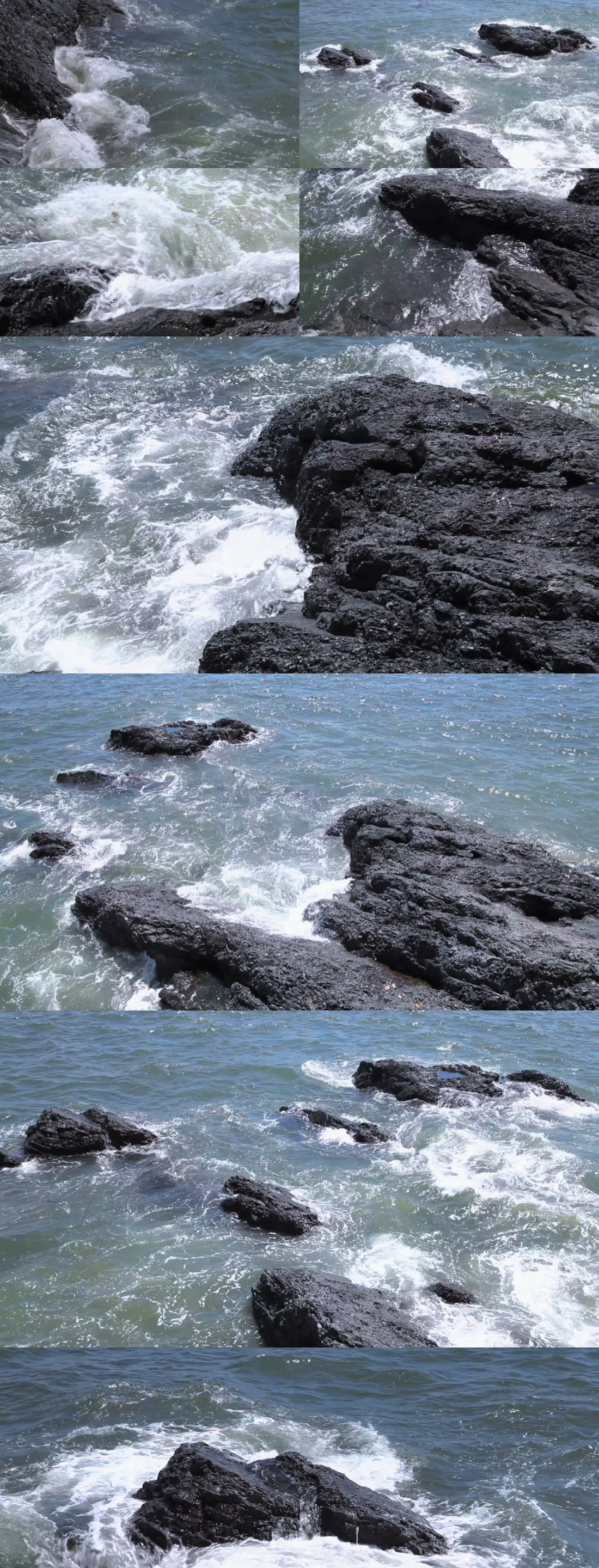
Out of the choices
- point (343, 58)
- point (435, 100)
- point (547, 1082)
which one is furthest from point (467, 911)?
point (343, 58)

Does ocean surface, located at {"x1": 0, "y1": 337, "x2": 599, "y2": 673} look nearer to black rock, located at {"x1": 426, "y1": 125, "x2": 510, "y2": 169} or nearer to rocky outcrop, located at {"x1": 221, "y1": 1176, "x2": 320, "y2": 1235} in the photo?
black rock, located at {"x1": 426, "y1": 125, "x2": 510, "y2": 169}

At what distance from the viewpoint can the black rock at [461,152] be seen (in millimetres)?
8477

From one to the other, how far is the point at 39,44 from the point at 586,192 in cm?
446

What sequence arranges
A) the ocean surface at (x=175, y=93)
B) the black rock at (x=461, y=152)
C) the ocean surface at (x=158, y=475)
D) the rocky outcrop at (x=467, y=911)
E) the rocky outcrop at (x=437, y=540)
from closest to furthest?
the rocky outcrop at (x=467, y=911), the rocky outcrop at (x=437, y=540), the ocean surface at (x=158, y=475), the ocean surface at (x=175, y=93), the black rock at (x=461, y=152)

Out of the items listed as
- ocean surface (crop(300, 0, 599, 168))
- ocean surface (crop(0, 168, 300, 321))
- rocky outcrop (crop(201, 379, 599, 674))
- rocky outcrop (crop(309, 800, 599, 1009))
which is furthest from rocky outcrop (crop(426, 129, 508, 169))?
rocky outcrop (crop(309, 800, 599, 1009))

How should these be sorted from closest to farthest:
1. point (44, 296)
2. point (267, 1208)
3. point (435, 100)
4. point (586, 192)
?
1. point (267, 1208)
2. point (44, 296)
3. point (586, 192)
4. point (435, 100)

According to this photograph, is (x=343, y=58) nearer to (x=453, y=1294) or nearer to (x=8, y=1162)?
(x=8, y=1162)

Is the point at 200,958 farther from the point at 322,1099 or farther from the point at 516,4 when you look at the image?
the point at 516,4

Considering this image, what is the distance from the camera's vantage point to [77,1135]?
7516 millimetres

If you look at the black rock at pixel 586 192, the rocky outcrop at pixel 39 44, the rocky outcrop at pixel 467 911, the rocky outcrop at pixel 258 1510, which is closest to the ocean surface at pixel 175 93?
the rocky outcrop at pixel 39 44

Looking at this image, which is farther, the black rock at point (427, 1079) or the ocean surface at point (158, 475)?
the black rock at point (427, 1079)

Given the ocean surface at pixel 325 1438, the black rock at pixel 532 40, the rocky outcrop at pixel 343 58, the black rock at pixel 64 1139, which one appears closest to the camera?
the ocean surface at pixel 325 1438

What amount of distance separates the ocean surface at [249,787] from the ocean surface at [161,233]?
296 centimetres

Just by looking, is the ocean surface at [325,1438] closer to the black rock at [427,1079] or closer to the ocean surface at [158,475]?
the black rock at [427,1079]
